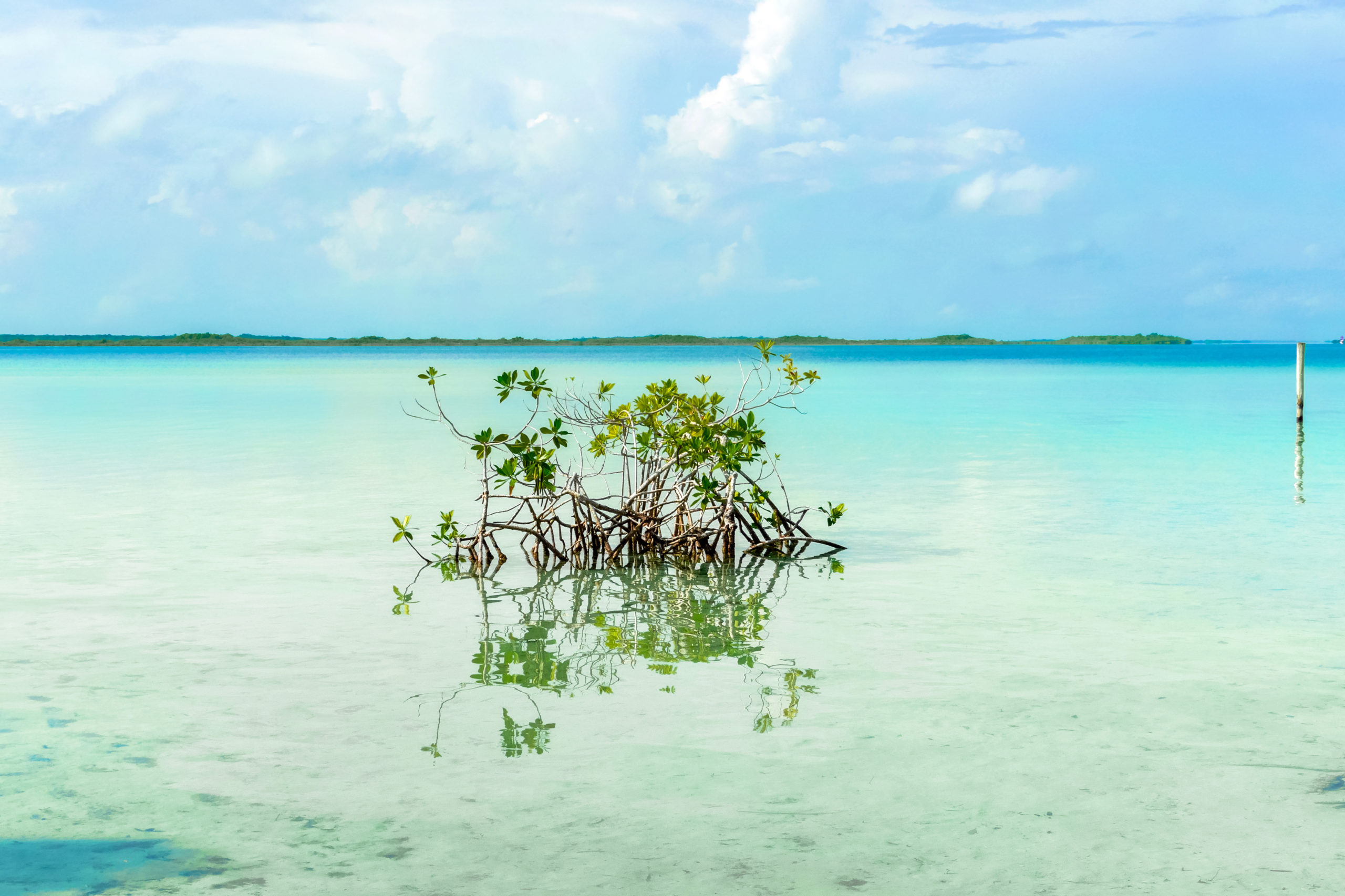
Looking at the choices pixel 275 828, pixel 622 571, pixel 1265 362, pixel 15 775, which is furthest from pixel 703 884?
pixel 1265 362

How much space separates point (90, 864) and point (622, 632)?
11.9 ft

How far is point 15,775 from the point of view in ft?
15.7

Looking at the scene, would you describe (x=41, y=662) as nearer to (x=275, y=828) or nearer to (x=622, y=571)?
(x=275, y=828)

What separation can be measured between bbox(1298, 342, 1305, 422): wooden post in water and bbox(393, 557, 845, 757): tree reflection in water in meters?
18.2

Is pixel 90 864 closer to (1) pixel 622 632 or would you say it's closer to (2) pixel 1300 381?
(1) pixel 622 632

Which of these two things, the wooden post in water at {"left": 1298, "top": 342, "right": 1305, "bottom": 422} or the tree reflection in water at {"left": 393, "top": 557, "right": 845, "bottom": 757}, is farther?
the wooden post in water at {"left": 1298, "top": 342, "right": 1305, "bottom": 422}

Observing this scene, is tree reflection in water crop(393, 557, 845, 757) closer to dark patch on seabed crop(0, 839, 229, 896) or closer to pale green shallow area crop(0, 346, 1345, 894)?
pale green shallow area crop(0, 346, 1345, 894)

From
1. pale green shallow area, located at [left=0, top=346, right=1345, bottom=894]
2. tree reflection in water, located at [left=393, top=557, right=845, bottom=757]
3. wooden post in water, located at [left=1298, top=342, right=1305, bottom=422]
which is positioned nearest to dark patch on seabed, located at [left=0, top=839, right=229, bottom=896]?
pale green shallow area, located at [left=0, top=346, right=1345, bottom=894]

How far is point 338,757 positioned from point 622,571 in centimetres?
440

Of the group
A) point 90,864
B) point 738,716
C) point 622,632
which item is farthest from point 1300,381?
point 90,864

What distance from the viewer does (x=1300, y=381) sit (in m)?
24.9

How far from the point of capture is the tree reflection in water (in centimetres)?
588

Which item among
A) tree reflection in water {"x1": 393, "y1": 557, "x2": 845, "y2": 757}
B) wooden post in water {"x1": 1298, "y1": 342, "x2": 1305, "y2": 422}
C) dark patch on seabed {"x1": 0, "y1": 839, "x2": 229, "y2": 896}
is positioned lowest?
dark patch on seabed {"x1": 0, "y1": 839, "x2": 229, "y2": 896}

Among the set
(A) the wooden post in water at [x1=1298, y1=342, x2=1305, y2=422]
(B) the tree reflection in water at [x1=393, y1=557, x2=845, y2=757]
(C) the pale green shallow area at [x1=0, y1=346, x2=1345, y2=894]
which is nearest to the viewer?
(C) the pale green shallow area at [x1=0, y1=346, x2=1345, y2=894]
